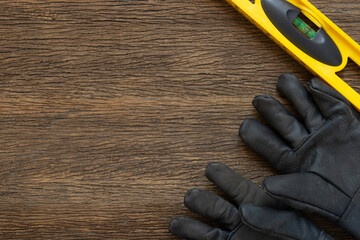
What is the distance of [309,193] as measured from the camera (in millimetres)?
858

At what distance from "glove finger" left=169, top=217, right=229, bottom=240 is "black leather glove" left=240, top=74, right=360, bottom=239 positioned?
22 cm

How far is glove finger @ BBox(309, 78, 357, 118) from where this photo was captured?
0.88 m

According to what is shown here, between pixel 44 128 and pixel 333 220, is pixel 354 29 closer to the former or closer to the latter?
pixel 333 220

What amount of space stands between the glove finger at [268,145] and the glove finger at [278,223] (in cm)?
11

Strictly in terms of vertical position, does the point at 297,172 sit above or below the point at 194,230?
above

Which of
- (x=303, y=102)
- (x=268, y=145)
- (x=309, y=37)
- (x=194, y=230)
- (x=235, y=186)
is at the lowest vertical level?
(x=194, y=230)

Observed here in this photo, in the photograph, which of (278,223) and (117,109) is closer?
(278,223)

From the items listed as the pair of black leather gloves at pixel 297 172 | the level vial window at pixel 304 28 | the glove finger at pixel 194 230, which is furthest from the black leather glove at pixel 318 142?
the glove finger at pixel 194 230

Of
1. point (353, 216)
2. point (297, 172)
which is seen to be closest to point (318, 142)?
point (297, 172)

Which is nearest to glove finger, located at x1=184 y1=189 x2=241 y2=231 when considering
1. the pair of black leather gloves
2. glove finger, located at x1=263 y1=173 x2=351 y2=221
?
the pair of black leather gloves

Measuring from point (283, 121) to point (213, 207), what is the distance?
0.89 ft

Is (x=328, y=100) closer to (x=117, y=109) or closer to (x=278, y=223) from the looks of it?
(x=278, y=223)

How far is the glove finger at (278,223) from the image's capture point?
0.84 metres

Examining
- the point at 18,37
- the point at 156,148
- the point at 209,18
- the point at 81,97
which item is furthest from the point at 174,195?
the point at 18,37
